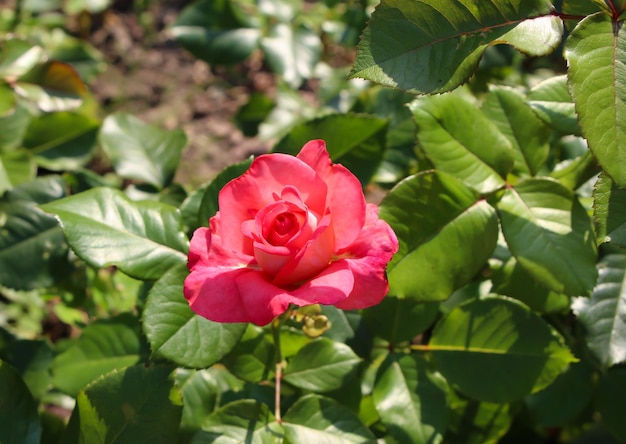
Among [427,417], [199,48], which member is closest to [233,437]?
[427,417]

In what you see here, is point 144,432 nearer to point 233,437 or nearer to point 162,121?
point 233,437

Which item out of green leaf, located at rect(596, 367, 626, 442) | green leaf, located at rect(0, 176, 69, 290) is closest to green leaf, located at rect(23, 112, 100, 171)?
green leaf, located at rect(0, 176, 69, 290)

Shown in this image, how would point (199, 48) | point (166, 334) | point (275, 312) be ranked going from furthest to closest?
point (199, 48) → point (166, 334) → point (275, 312)

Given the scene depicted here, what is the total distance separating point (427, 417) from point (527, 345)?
0.19m

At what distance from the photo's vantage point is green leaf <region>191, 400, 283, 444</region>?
2.80ft

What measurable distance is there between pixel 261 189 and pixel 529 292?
1.75ft

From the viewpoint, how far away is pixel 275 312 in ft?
2.08

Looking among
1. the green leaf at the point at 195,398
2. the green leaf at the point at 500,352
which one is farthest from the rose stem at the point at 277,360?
the green leaf at the point at 500,352

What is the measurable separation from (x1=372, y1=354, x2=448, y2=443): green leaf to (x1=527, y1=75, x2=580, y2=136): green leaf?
0.43m

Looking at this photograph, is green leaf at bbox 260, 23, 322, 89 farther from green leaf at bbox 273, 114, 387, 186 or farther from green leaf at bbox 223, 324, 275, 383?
green leaf at bbox 223, 324, 275, 383

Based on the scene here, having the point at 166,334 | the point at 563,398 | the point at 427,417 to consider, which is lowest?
the point at 563,398

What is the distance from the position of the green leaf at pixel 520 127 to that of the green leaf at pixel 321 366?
0.42 metres

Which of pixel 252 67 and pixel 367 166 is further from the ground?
pixel 367 166

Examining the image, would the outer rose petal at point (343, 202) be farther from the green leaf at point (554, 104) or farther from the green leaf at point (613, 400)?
the green leaf at point (613, 400)
